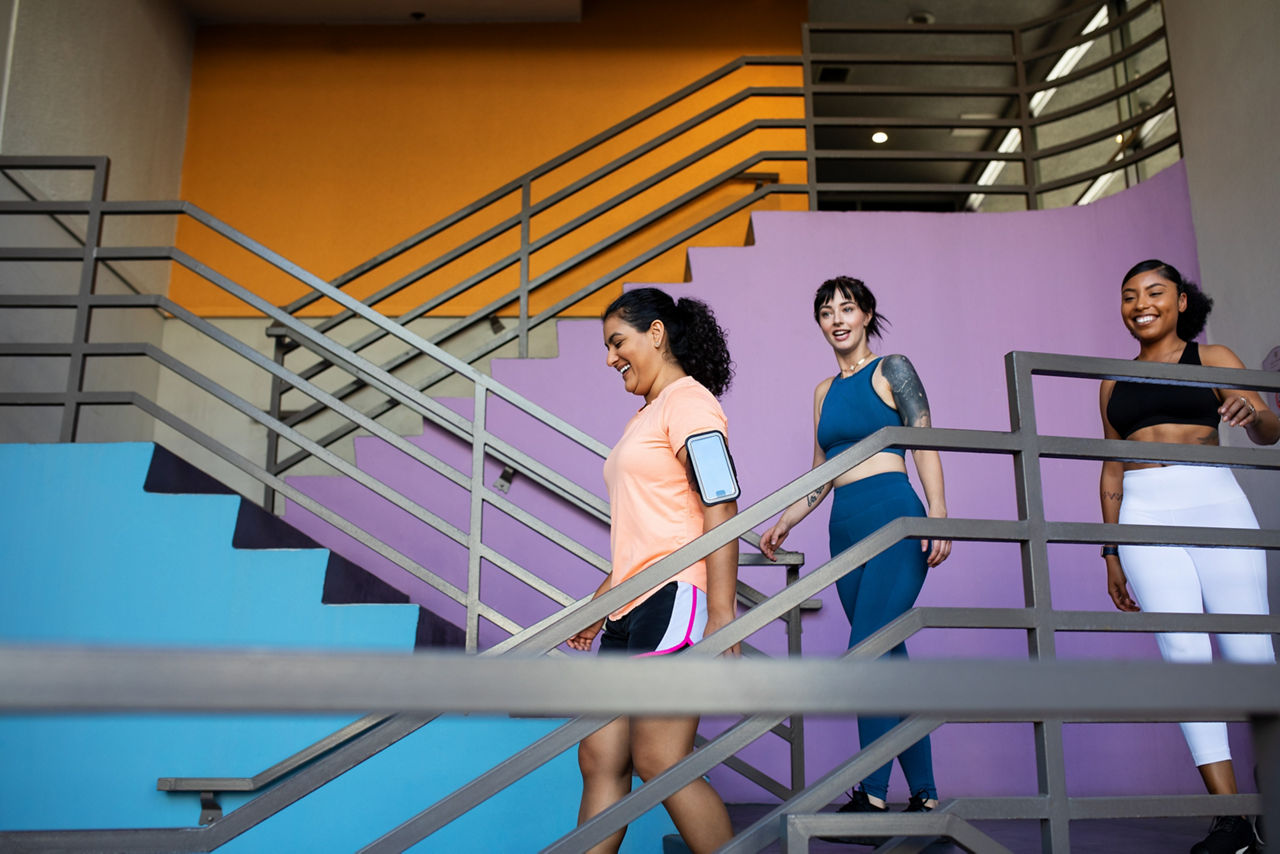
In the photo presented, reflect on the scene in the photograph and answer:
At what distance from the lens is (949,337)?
453cm

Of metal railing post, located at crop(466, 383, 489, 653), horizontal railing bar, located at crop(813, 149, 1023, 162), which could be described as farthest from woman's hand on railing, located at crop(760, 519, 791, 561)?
horizontal railing bar, located at crop(813, 149, 1023, 162)

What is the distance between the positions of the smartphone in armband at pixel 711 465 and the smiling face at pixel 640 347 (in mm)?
280

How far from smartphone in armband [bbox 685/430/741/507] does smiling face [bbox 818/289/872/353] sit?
87 centimetres

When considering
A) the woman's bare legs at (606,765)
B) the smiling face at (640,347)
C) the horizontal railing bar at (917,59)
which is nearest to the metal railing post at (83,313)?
the smiling face at (640,347)

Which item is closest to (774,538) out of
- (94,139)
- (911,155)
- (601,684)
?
(601,684)

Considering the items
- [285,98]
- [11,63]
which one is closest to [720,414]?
[11,63]

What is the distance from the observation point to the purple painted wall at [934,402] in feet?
13.1

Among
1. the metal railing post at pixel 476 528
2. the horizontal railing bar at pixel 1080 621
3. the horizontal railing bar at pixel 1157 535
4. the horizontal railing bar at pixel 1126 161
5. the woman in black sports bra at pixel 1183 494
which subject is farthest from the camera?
the horizontal railing bar at pixel 1126 161

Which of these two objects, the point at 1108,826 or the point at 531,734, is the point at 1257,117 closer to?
the point at 1108,826

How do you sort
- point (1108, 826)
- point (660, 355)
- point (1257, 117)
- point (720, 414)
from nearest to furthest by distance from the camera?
point (720, 414)
point (660, 355)
point (1108, 826)
point (1257, 117)

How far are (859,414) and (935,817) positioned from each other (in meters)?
1.02

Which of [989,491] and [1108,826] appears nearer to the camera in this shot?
[1108,826]

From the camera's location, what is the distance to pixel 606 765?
198 centimetres

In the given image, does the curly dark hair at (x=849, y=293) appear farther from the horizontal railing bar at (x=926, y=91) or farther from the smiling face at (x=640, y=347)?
the horizontal railing bar at (x=926, y=91)
